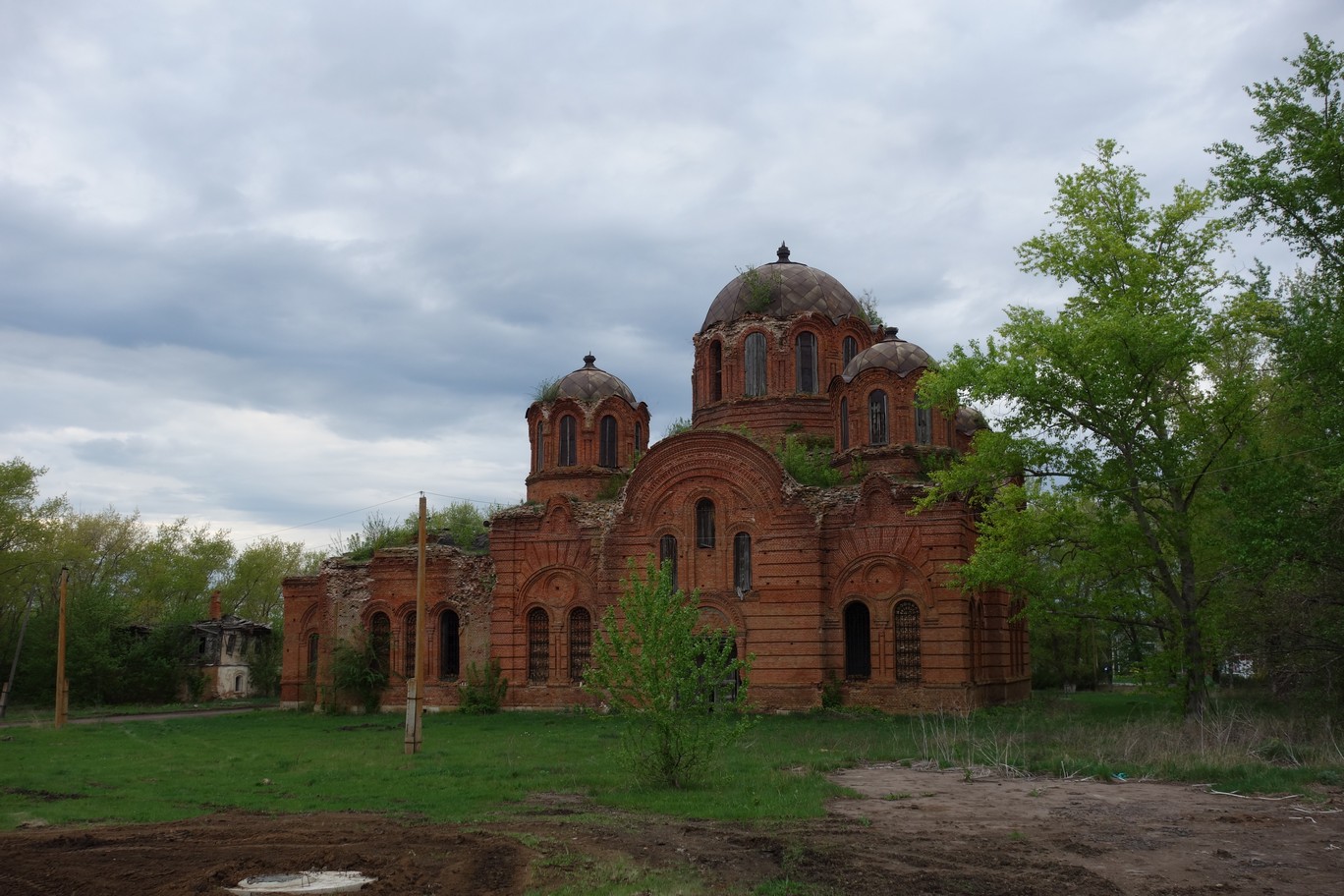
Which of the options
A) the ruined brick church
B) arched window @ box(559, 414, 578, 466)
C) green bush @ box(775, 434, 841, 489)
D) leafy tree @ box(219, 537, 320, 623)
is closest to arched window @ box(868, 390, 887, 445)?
the ruined brick church

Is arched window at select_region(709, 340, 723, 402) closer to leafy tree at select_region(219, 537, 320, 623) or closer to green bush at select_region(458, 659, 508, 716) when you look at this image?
green bush at select_region(458, 659, 508, 716)

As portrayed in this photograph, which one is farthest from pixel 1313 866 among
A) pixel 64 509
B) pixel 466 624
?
pixel 64 509

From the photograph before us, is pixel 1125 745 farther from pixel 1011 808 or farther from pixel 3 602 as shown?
pixel 3 602

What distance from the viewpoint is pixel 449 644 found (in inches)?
1310

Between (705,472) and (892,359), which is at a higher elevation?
(892,359)

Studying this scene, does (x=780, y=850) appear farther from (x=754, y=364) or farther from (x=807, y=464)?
(x=754, y=364)

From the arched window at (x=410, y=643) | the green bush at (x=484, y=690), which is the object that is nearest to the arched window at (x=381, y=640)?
the arched window at (x=410, y=643)

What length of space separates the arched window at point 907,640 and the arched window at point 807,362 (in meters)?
8.76

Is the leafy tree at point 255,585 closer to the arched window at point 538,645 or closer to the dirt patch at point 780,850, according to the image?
the arched window at point 538,645

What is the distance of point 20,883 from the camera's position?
8.91 m

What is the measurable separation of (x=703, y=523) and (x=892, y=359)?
278 inches

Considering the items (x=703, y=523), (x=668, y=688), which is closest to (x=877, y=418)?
(x=703, y=523)

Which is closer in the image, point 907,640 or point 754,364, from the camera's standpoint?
point 907,640

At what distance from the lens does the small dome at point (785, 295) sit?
34.5 metres
